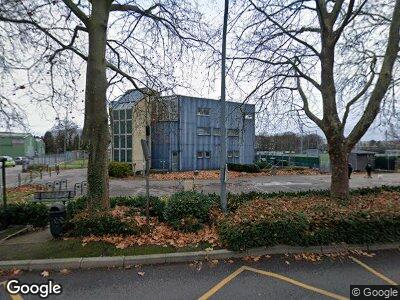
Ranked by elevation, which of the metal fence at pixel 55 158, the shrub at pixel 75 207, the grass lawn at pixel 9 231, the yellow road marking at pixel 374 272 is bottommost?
the yellow road marking at pixel 374 272

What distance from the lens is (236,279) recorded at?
4.86 meters

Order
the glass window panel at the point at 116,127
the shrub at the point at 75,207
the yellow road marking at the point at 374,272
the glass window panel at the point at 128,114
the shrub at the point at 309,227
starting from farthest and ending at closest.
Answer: the glass window panel at the point at 116,127 → the glass window panel at the point at 128,114 → the shrub at the point at 75,207 → the shrub at the point at 309,227 → the yellow road marking at the point at 374,272

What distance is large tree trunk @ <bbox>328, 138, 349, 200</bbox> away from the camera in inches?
348

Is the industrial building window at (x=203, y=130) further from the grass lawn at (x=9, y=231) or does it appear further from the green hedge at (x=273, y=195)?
the grass lawn at (x=9, y=231)

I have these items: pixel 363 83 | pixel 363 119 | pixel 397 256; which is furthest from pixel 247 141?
pixel 397 256

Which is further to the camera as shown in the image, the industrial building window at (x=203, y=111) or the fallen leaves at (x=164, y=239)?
the industrial building window at (x=203, y=111)

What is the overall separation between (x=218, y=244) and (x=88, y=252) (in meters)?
2.69

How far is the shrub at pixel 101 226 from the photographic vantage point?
6680 millimetres

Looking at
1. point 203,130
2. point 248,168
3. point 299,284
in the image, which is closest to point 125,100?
point 299,284

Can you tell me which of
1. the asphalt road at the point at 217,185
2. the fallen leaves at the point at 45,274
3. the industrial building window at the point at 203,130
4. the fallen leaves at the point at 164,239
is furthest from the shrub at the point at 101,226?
the industrial building window at the point at 203,130

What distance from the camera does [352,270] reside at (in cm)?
517

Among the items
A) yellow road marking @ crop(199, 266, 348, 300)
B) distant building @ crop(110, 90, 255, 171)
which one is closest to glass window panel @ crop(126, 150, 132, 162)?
distant building @ crop(110, 90, 255, 171)

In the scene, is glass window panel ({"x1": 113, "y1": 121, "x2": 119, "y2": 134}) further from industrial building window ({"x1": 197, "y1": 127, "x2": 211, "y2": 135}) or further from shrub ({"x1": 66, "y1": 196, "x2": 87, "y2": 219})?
shrub ({"x1": 66, "y1": 196, "x2": 87, "y2": 219})

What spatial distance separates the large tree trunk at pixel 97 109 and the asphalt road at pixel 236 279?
2555 millimetres
